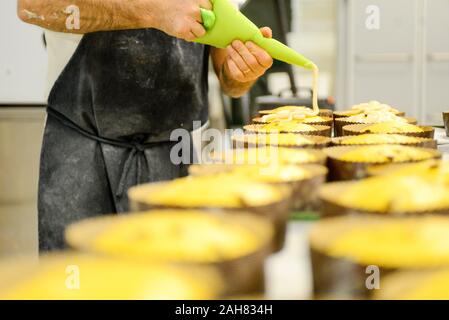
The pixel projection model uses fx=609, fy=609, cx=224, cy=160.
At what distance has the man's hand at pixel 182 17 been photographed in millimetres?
1658

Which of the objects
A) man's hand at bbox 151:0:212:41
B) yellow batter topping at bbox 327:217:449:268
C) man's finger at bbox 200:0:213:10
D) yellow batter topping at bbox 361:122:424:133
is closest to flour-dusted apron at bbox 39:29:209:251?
man's hand at bbox 151:0:212:41

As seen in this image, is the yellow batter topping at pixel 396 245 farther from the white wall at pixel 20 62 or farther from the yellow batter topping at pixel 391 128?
the white wall at pixel 20 62

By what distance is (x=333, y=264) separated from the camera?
707 mm

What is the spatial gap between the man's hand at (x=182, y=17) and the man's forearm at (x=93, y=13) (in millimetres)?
29

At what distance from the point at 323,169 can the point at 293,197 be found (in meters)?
0.15

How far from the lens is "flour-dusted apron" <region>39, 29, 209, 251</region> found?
1.96 meters

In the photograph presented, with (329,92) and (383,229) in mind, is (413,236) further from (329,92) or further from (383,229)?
(329,92)

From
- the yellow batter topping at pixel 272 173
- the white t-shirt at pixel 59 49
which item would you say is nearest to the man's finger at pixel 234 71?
the white t-shirt at pixel 59 49

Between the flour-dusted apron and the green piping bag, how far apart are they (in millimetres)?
339

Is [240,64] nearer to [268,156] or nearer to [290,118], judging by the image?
[290,118]

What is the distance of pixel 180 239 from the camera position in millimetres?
729

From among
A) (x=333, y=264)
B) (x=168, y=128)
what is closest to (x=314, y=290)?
(x=333, y=264)

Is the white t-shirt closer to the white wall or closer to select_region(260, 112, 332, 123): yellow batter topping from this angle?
select_region(260, 112, 332, 123): yellow batter topping

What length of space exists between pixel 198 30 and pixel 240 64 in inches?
17.4
